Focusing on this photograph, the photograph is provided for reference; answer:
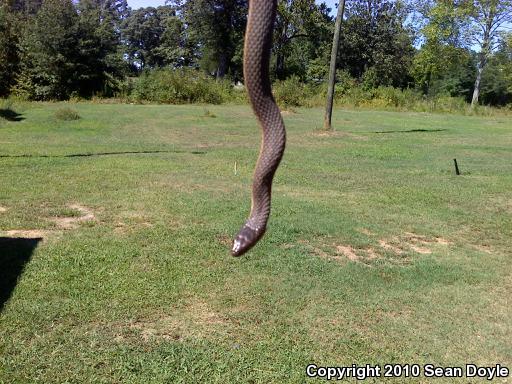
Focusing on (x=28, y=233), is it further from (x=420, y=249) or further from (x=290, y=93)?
(x=290, y=93)

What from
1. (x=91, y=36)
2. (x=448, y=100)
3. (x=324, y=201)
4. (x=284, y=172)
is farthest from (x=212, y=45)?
(x=324, y=201)

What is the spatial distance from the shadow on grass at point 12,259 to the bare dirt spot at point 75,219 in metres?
0.64

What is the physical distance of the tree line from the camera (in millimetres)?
30109

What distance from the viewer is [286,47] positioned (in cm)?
4000

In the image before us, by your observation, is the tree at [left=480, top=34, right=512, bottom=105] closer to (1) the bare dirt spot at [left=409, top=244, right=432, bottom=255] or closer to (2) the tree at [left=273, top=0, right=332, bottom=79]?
(2) the tree at [left=273, top=0, right=332, bottom=79]

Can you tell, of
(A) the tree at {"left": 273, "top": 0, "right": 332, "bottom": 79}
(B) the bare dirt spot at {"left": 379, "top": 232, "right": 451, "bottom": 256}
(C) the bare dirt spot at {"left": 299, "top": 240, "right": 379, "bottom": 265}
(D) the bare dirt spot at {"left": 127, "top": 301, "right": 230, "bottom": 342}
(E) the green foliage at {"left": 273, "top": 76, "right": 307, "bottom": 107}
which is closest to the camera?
(D) the bare dirt spot at {"left": 127, "top": 301, "right": 230, "bottom": 342}

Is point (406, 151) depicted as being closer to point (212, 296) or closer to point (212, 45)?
point (212, 296)

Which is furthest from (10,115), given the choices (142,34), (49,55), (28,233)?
(142,34)

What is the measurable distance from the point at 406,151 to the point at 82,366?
1425cm

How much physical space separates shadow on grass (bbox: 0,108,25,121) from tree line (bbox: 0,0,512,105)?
786cm

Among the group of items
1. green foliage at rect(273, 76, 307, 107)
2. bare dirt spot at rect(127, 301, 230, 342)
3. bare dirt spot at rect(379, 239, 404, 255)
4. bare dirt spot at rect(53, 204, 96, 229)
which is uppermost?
green foliage at rect(273, 76, 307, 107)

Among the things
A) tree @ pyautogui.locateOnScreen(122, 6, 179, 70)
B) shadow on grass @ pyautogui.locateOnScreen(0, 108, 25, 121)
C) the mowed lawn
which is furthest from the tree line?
tree @ pyautogui.locateOnScreen(122, 6, 179, 70)

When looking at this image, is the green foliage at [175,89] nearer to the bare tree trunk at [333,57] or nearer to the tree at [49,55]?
the tree at [49,55]

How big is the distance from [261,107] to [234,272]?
15.6 ft
